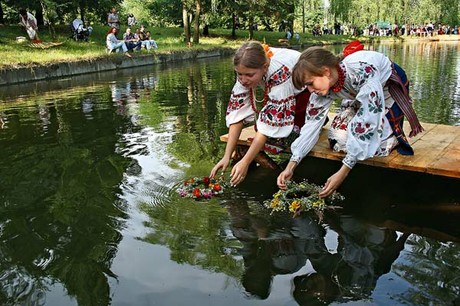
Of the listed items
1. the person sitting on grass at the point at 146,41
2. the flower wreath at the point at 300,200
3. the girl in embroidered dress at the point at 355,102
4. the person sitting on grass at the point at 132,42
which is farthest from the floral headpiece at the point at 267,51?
the person sitting on grass at the point at 146,41

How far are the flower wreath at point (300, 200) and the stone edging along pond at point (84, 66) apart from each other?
439 inches

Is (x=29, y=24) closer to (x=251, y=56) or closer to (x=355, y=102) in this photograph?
(x=251, y=56)

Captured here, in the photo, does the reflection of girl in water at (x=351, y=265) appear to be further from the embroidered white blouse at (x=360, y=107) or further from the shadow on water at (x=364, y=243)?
the embroidered white blouse at (x=360, y=107)

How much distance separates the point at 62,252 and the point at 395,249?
222 centimetres

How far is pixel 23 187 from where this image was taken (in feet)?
14.3

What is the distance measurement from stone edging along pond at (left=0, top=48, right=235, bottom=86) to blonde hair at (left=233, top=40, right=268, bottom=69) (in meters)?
11.1

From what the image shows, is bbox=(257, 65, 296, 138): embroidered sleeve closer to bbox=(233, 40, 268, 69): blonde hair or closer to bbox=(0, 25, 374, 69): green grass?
bbox=(233, 40, 268, 69): blonde hair

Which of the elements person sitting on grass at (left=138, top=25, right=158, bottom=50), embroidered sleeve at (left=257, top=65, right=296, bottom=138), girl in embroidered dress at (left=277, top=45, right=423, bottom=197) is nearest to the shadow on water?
girl in embroidered dress at (left=277, top=45, right=423, bottom=197)

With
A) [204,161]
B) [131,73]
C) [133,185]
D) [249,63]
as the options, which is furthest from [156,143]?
[131,73]

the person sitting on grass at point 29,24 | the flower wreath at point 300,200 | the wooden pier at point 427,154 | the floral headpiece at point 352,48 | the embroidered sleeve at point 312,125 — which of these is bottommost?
the flower wreath at point 300,200

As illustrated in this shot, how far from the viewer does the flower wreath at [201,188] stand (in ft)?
12.8

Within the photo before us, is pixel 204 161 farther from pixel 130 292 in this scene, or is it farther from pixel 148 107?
pixel 148 107

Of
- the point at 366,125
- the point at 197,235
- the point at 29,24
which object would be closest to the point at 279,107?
the point at 366,125

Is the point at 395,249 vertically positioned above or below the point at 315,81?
below
